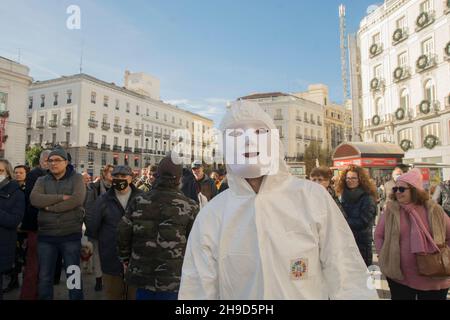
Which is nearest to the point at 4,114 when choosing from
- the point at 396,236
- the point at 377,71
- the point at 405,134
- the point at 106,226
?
the point at 377,71

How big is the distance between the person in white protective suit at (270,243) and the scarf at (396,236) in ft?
6.27

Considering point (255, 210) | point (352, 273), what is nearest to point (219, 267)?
point (255, 210)

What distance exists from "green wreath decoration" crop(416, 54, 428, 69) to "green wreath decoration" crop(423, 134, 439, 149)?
5.32 m

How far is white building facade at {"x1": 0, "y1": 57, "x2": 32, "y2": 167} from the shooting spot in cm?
3350

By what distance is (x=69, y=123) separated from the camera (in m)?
48.1

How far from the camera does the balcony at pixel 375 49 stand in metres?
30.1

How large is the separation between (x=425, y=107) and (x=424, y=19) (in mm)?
6554

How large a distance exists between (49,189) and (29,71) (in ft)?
129

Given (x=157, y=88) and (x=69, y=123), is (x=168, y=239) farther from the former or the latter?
(x=157, y=88)

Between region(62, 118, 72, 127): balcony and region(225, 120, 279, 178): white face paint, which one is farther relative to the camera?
region(62, 118, 72, 127): balcony

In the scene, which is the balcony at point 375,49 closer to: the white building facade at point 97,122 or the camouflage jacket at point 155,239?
the white building facade at point 97,122

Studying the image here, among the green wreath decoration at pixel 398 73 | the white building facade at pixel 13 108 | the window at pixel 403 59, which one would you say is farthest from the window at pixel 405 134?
the white building facade at pixel 13 108

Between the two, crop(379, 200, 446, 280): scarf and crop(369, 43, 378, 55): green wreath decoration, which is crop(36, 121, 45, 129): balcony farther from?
crop(379, 200, 446, 280): scarf

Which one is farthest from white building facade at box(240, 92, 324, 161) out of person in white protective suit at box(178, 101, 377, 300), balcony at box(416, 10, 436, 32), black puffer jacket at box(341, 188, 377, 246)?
person in white protective suit at box(178, 101, 377, 300)
